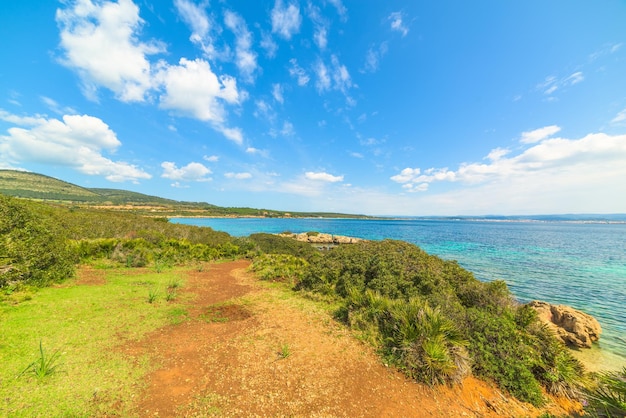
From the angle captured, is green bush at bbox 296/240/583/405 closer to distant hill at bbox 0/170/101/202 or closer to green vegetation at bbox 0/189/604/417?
green vegetation at bbox 0/189/604/417

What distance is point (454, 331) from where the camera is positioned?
Answer: 241 inches

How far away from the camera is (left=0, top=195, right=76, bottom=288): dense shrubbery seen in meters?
8.21

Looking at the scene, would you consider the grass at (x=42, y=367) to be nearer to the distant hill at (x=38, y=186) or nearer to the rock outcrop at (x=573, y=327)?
the rock outcrop at (x=573, y=327)

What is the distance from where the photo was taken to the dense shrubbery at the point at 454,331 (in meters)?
5.63

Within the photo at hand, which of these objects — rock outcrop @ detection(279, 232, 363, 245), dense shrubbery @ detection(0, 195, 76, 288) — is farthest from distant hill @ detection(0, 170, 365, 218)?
dense shrubbery @ detection(0, 195, 76, 288)

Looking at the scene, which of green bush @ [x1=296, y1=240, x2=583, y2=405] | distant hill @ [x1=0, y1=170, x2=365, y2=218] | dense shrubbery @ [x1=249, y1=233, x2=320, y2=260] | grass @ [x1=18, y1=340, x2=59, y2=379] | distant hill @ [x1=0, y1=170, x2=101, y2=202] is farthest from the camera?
distant hill @ [x1=0, y1=170, x2=101, y2=202]

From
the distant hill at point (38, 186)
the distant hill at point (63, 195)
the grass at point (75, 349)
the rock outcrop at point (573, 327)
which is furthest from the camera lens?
the distant hill at point (38, 186)

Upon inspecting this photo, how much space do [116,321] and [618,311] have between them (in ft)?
83.0

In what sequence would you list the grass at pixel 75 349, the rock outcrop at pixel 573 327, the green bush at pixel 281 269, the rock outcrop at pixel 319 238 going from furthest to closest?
the rock outcrop at pixel 319 238 < the green bush at pixel 281 269 < the rock outcrop at pixel 573 327 < the grass at pixel 75 349

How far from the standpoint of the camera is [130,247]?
15781 mm

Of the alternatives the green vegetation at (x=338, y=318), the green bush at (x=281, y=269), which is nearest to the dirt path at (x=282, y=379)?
the green vegetation at (x=338, y=318)

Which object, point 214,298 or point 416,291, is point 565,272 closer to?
point 416,291

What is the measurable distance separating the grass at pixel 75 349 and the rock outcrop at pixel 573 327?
15216 millimetres

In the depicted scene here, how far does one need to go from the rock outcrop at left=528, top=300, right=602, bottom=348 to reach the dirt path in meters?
7.44
